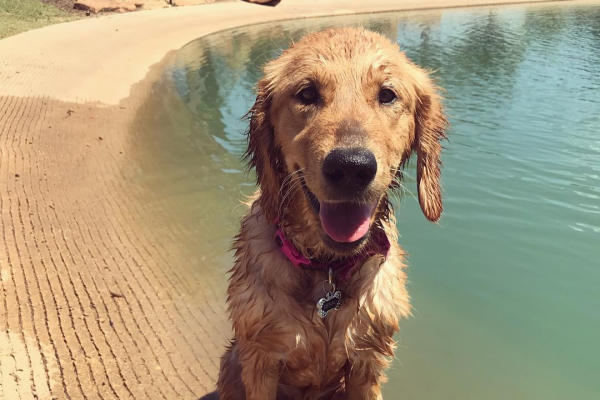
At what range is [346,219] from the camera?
2877 millimetres

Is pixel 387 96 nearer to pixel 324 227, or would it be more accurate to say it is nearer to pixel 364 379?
pixel 324 227

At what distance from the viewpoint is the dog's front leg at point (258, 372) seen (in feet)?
10.5

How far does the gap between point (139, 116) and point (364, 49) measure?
11.0 m

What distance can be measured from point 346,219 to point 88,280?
3.91m

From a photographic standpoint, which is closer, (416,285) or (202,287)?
(202,287)

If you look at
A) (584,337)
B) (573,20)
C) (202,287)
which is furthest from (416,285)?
(573,20)

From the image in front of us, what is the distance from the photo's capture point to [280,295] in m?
3.08

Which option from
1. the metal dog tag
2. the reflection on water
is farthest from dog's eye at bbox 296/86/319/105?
the reflection on water

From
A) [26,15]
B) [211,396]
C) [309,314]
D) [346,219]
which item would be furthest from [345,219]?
[26,15]

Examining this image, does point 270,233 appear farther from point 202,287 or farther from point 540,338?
point 540,338

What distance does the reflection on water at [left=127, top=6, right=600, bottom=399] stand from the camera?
5574 millimetres

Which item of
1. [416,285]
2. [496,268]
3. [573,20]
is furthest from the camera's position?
[573,20]

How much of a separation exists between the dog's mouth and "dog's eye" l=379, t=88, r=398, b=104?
2.27 feet

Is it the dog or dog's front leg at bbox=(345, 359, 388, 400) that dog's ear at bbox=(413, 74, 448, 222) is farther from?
dog's front leg at bbox=(345, 359, 388, 400)
